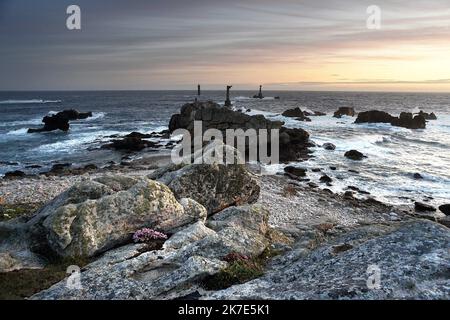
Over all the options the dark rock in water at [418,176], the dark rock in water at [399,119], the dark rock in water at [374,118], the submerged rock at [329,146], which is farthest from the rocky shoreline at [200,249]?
the dark rock in water at [374,118]

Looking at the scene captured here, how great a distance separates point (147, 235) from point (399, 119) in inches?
3234

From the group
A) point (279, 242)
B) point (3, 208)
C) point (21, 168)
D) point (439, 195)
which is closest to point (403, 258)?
point (279, 242)

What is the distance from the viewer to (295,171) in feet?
129

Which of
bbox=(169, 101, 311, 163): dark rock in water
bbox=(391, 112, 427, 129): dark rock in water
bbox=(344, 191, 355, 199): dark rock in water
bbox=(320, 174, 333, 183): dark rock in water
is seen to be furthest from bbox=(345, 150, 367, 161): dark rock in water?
bbox=(391, 112, 427, 129): dark rock in water

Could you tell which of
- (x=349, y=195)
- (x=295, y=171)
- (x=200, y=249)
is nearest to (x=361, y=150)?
(x=295, y=171)

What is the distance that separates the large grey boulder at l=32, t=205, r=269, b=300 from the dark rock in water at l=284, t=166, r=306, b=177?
2468 centimetres

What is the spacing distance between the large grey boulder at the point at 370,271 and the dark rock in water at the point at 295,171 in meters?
27.7

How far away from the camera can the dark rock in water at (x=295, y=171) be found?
38844 mm

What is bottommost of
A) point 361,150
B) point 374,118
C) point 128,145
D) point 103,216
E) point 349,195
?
point 349,195

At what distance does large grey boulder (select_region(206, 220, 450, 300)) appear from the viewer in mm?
7730

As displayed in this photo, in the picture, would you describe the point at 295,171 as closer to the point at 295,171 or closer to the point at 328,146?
the point at 295,171

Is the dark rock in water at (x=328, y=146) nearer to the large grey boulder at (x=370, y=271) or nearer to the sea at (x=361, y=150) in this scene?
the sea at (x=361, y=150)

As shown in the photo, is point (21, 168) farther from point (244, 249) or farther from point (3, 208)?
point (244, 249)
